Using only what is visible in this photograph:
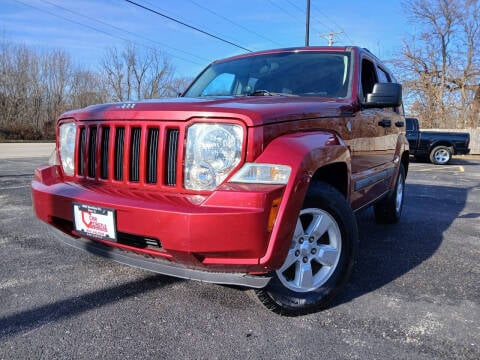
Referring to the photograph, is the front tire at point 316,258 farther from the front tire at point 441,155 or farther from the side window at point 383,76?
the front tire at point 441,155

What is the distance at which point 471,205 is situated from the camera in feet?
21.0

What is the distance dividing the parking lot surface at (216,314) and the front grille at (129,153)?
818 millimetres

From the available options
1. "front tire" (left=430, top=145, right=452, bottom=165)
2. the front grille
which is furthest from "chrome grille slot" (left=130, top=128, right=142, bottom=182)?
"front tire" (left=430, top=145, right=452, bottom=165)

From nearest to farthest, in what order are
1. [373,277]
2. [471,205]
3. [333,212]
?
1. [333,212]
2. [373,277]
3. [471,205]

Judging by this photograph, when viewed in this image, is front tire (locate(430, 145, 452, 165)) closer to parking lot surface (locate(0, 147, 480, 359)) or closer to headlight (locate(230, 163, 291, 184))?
parking lot surface (locate(0, 147, 480, 359))

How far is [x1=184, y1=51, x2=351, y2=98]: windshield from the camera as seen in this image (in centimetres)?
327

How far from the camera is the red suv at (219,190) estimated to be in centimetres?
194

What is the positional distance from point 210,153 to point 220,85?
1889 millimetres

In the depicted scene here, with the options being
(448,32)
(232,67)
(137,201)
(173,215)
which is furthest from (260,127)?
(448,32)

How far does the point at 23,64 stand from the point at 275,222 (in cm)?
4208

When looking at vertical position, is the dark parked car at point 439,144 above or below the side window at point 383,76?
below

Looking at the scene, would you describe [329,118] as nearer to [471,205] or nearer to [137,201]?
[137,201]

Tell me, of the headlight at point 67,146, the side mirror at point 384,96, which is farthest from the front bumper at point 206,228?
the side mirror at point 384,96

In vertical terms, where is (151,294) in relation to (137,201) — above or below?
below
